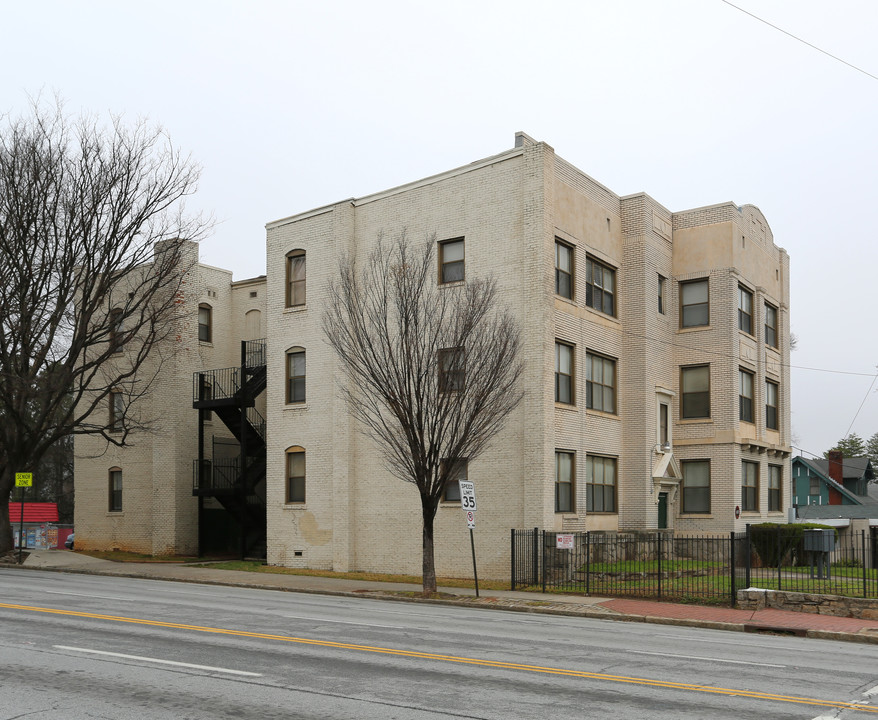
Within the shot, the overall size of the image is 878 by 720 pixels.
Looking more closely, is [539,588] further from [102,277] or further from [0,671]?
[102,277]

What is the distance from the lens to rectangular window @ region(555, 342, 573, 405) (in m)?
28.0

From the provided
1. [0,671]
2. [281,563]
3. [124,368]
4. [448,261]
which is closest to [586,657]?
[0,671]

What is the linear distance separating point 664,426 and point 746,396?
3982 mm

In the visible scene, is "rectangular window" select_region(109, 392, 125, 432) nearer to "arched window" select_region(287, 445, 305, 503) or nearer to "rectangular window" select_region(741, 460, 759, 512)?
"arched window" select_region(287, 445, 305, 503)

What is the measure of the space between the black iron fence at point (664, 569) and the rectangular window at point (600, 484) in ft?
4.03

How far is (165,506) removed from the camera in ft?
120

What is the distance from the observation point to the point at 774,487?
122 ft

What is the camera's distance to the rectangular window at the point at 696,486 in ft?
109

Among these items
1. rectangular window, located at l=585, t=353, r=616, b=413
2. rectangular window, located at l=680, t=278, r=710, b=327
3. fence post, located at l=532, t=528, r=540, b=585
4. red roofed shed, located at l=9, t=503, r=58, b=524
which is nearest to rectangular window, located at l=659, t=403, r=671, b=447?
rectangular window, located at l=585, t=353, r=616, b=413

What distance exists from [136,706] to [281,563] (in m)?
23.0

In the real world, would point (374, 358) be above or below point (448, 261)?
below

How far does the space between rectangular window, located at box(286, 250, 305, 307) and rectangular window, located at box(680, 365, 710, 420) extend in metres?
13.6

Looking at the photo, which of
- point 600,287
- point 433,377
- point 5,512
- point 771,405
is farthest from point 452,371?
point 771,405

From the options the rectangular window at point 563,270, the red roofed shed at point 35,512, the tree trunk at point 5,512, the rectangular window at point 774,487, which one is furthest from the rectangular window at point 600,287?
the red roofed shed at point 35,512
